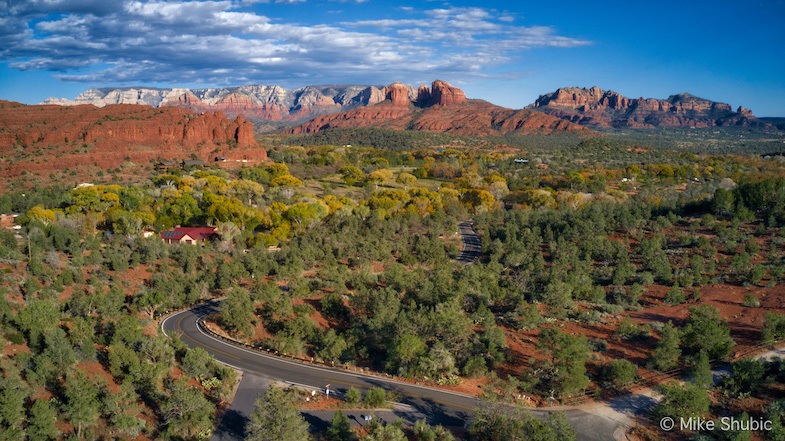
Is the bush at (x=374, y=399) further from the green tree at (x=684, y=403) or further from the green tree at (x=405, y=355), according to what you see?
the green tree at (x=684, y=403)

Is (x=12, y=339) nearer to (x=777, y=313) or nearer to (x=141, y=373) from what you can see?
(x=141, y=373)

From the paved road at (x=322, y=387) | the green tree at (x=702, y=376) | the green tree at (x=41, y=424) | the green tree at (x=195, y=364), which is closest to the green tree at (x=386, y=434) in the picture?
the paved road at (x=322, y=387)

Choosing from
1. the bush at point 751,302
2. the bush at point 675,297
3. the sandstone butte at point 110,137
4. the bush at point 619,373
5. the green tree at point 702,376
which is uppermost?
the sandstone butte at point 110,137

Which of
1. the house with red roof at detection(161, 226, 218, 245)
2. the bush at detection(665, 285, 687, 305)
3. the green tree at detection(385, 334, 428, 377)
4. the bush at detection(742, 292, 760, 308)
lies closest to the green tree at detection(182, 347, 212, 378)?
the green tree at detection(385, 334, 428, 377)

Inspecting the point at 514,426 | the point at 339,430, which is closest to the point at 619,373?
the point at 514,426

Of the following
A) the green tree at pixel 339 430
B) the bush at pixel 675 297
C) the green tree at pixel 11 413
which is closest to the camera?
the green tree at pixel 11 413

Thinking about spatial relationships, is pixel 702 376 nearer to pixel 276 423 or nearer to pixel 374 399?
pixel 374 399

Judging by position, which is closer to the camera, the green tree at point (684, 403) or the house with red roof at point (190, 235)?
the green tree at point (684, 403)
